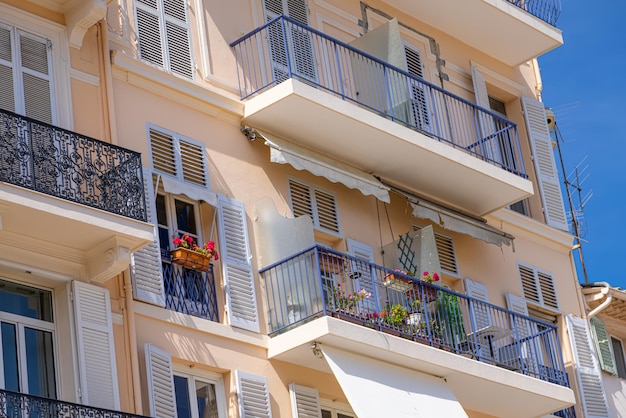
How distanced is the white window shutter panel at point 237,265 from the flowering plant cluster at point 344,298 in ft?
2.90

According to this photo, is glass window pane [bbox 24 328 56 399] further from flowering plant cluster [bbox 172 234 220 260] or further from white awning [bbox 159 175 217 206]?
white awning [bbox 159 175 217 206]

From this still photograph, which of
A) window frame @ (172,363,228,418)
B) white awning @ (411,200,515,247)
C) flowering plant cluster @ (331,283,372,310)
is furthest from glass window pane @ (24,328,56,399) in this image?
white awning @ (411,200,515,247)

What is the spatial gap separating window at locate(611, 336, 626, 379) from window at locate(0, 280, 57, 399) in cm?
1125

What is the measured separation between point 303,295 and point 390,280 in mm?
1447

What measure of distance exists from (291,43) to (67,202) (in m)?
5.61

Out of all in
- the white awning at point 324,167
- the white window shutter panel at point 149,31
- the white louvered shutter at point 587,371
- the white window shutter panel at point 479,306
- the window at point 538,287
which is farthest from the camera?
the window at point 538,287

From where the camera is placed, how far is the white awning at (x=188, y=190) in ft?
54.0

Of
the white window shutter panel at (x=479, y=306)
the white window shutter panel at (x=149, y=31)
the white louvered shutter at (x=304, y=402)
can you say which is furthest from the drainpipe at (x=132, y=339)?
the white window shutter panel at (x=479, y=306)

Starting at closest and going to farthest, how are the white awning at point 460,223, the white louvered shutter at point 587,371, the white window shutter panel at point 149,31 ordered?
1. the white window shutter panel at point 149,31
2. the white awning at point 460,223
3. the white louvered shutter at point 587,371

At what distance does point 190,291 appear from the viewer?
16234 mm

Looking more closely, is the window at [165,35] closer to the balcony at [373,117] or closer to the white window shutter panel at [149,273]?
the balcony at [373,117]

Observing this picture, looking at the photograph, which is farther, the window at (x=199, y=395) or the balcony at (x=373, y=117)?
the balcony at (x=373, y=117)

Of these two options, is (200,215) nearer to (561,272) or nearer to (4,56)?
(4,56)

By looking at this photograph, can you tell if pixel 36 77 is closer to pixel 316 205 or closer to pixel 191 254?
pixel 191 254
